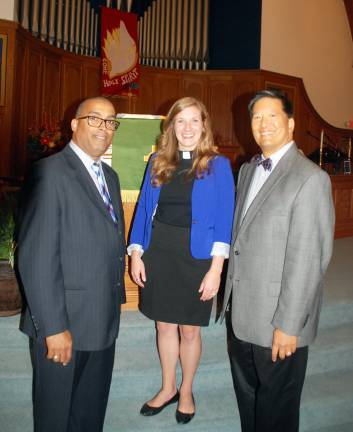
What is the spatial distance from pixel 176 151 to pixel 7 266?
4.52ft

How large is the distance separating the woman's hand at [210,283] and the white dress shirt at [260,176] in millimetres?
308

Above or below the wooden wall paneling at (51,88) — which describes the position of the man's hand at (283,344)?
below

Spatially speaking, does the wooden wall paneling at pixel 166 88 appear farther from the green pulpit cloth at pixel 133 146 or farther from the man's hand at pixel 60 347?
the man's hand at pixel 60 347

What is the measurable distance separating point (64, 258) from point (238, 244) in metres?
0.71

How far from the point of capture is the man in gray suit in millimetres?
1571

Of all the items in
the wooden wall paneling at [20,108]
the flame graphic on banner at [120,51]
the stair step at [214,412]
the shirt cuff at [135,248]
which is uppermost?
the flame graphic on banner at [120,51]

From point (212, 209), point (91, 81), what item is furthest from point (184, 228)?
point (91, 81)

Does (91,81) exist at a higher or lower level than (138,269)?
higher

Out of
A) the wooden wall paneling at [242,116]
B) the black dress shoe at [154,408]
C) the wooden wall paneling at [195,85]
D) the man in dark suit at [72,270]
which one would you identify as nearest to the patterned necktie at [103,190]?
the man in dark suit at [72,270]

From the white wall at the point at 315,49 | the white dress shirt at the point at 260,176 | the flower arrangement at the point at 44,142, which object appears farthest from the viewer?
the white wall at the point at 315,49

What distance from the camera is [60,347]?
1542 millimetres

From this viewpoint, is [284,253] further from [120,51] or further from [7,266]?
[120,51]

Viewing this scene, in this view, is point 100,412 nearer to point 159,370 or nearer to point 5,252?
point 159,370

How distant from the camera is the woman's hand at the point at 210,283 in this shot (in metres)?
1.95
